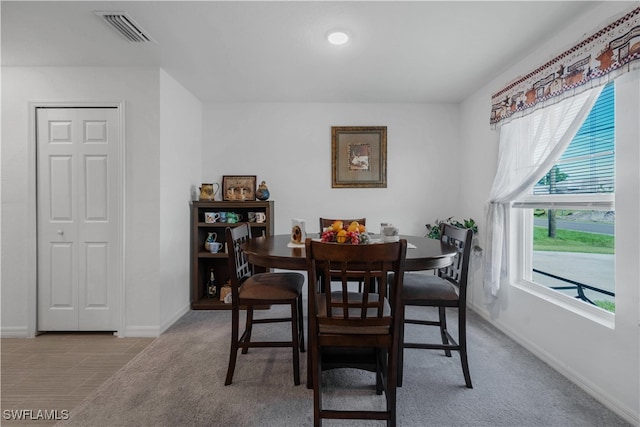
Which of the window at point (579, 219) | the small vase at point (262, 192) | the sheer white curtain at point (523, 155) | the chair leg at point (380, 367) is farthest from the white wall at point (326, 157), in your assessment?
the chair leg at point (380, 367)

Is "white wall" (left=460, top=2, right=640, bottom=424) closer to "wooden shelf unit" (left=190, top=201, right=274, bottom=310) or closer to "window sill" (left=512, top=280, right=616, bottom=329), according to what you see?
"window sill" (left=512, top=280, right=616, bottom=329)

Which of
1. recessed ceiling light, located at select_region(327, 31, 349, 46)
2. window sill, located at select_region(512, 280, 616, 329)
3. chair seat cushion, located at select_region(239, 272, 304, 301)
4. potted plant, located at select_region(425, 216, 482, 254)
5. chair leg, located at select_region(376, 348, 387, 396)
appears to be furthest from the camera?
potted plant, located at select_region(425, 216, 482, 254)

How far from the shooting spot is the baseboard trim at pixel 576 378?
162 centimetres

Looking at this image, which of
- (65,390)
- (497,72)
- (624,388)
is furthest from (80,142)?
(624,388)

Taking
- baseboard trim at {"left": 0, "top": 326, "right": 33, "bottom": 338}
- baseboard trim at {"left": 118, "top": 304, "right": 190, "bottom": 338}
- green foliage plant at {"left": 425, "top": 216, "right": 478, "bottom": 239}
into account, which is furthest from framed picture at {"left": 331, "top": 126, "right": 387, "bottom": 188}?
baseboard trim at {"left": 0, "top": 326, "right": 33, "bottom": 338}

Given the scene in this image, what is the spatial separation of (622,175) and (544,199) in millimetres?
674

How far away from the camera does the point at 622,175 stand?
169cm

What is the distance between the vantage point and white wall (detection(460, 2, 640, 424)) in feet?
5.32

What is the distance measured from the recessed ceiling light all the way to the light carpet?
2389 mm

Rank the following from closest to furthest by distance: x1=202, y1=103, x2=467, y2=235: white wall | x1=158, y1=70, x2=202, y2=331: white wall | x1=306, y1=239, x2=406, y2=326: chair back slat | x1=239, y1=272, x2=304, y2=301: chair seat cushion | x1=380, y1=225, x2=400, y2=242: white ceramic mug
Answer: x1=306, y1=239, x2=406, y2=326: chair back slat, x1=239, y1=272, x2=304, y2=301: chair seat cushion, x1=380, y1=225, x2=400, y2=242: white ceramic mug, x1=158, y1=70, x2=202, y2=331: white wall, x1=202, y1=103, x2=467, y2=235: white wall

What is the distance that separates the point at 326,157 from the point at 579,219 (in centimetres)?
254

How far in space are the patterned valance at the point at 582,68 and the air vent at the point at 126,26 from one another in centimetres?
294

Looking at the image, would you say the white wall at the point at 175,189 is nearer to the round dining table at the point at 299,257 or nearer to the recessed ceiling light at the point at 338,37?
the round dining table at the point at 299,257

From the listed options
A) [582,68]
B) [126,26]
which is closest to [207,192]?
[126,26]
